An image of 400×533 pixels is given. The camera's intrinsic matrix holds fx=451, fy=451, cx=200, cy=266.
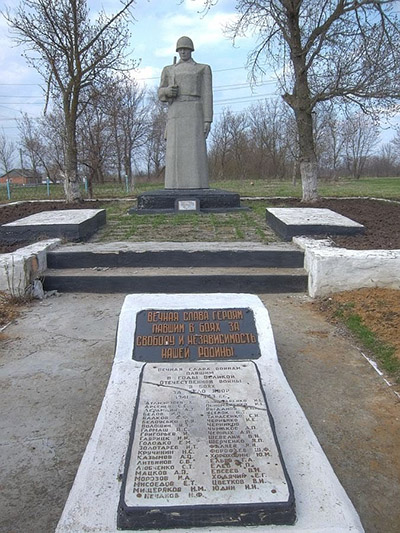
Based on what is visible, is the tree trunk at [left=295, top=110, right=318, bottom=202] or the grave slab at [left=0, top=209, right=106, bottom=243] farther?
the tree trunk at [left=295, top=110, right=318, bottom=202]

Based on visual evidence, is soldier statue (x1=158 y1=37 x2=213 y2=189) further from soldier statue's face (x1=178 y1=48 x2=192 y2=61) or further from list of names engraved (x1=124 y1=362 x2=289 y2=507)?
list of names engraved (x1=124 y1=362 x2=289 y2=507)

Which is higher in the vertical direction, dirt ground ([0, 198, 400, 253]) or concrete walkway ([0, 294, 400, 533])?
dirt ground ([0, 198, 400, 253])

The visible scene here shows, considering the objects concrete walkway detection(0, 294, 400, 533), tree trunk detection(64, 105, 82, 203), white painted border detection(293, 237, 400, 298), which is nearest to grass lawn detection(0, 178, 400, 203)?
tree trunk detection(64, 105, 82, 203)

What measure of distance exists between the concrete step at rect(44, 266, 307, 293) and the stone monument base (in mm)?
4284

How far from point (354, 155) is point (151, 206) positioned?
45337 mm

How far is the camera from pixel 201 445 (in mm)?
1969

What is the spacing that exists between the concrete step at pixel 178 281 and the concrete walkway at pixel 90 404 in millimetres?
553

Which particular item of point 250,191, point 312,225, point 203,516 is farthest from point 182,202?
point 250,191

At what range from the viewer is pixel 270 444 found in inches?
78.4

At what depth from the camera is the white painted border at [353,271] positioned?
187 inches

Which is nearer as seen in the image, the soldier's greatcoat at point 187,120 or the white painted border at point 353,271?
the white painted border at point 353,271

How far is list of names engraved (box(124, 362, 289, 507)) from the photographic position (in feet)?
5.77

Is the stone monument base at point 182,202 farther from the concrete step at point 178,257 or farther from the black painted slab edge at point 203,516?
the black painted slab edge at point 203,516

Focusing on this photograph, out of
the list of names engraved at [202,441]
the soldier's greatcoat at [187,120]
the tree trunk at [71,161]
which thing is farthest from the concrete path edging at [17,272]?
the tree trunk at [71,161]
